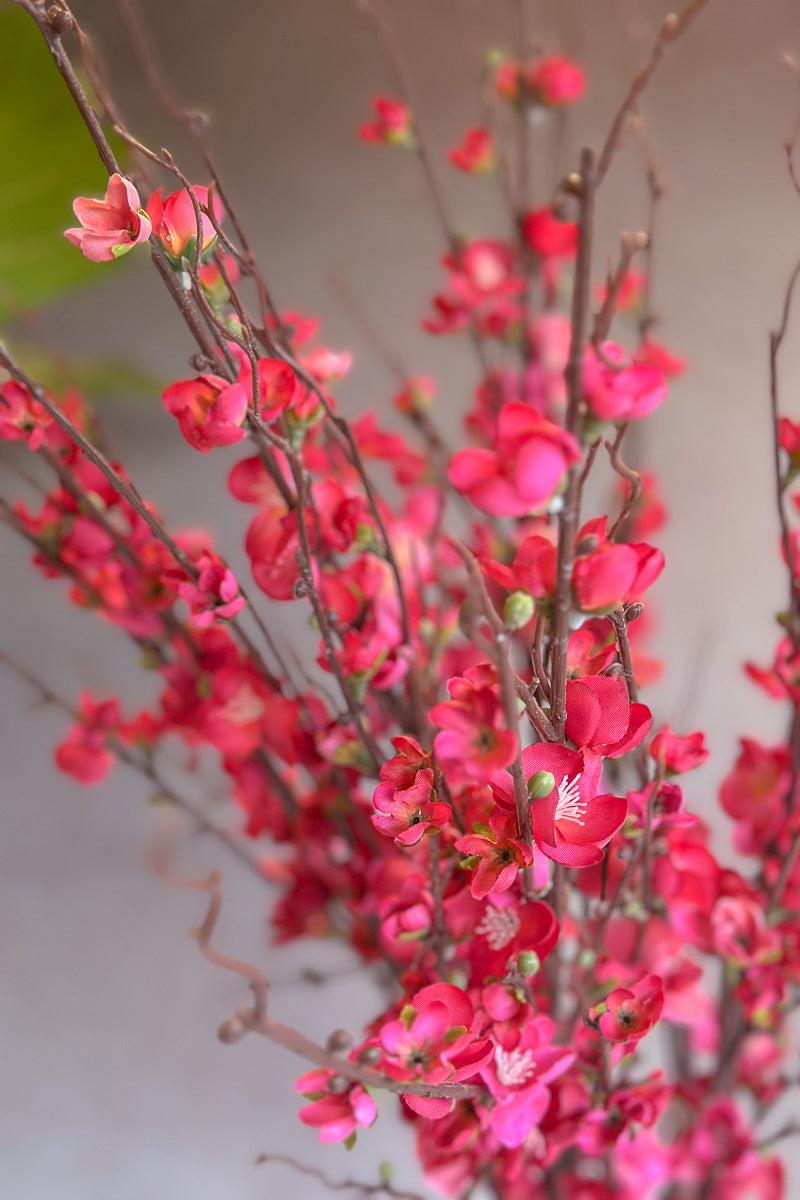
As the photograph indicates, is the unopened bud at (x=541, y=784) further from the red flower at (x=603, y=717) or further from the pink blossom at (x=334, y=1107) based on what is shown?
the pink blossom at (x=334, y=1107)

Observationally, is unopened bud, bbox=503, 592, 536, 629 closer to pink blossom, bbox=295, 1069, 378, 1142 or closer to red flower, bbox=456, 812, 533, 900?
red flower, bbox=456, 812, 533, 900

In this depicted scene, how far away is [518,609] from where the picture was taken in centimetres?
23

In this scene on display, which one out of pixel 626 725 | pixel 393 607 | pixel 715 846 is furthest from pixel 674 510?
pixel 626 725

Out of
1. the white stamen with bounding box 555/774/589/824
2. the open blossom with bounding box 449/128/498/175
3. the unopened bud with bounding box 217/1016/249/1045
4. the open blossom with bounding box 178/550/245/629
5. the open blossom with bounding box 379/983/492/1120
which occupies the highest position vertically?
the open blossom with bounding box 449/128/498/175

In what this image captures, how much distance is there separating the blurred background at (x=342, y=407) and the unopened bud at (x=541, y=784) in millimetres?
583

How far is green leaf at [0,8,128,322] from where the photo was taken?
617 mm

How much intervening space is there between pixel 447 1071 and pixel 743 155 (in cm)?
90

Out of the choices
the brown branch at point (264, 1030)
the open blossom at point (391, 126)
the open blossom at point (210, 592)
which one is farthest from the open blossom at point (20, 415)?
the open blossom at point (391, 126)

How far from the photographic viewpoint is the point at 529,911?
0.32 meters

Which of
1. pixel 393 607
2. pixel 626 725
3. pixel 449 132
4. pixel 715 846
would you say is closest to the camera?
pixel 626 725

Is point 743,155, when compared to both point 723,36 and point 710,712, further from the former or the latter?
point 710,712

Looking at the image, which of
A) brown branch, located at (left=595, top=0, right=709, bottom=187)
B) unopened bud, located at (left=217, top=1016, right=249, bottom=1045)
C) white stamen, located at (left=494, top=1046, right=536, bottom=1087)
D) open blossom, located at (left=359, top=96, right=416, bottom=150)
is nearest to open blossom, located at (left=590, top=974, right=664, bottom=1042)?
white stamen, located at (left=494, top=1046, right=536, bottom=1087)

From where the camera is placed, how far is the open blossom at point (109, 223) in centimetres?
25

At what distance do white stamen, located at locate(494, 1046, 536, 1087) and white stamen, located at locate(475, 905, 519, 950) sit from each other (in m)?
0.04
